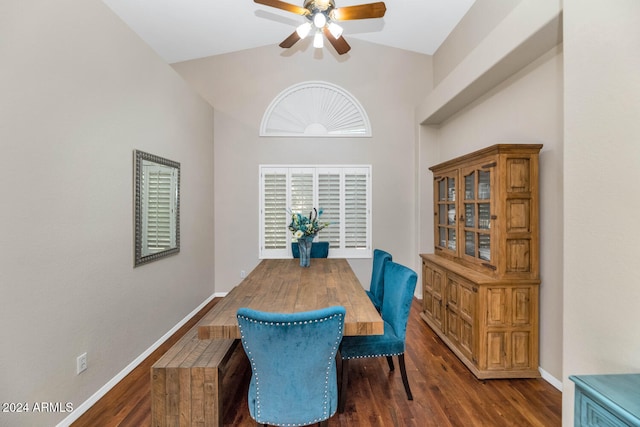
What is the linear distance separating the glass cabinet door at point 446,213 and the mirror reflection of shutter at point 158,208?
3143 millimetres

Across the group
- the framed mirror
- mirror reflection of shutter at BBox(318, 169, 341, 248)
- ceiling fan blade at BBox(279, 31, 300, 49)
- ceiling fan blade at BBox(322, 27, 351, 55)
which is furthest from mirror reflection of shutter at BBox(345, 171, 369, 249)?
the framed mirror

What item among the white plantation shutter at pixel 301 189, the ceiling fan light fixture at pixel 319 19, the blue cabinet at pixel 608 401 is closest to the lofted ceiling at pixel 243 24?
the ceiling fan light fixture at pixel 319 19

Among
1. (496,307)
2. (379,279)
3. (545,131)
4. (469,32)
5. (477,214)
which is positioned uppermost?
(469,32)

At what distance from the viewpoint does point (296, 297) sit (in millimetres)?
2082

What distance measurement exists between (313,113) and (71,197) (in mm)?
3276

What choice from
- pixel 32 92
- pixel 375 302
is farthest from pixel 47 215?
pixel 375 302

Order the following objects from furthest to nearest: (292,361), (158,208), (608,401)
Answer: (158,208), (292,361), (608,401)

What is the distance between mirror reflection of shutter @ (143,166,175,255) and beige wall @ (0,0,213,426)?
0.22 meters

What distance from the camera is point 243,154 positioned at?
439 cm

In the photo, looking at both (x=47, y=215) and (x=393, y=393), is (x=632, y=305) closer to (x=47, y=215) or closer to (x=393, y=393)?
(x=393, y=393)

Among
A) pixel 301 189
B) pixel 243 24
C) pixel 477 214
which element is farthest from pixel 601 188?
pixel 243 24

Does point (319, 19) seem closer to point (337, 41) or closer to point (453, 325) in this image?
point (337, 41)

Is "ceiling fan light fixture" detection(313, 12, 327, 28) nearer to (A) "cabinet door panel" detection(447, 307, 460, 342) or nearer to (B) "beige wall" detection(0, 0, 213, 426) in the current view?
(B) "beige wall" detection(0, 0, 213, 426)

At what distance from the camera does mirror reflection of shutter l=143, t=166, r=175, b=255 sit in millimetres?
2744
